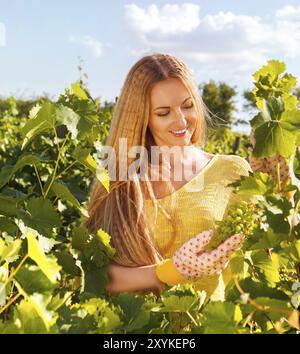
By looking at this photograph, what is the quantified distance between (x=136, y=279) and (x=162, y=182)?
2.37 feet

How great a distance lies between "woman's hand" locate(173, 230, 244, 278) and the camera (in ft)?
5.49

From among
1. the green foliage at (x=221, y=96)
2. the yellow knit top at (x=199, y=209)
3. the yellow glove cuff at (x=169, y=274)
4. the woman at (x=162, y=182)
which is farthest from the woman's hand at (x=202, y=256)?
the green foliage at (x=221, y=96)

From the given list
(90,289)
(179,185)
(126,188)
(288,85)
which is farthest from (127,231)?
(288,85)

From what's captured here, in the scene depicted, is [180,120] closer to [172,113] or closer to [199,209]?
[172,113]

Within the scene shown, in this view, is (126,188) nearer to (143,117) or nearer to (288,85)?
(143,117)

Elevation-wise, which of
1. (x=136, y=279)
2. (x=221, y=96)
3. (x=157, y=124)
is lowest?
(x=136, y=279)

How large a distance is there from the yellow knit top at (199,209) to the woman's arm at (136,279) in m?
0.33

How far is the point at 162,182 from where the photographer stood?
2.80 meters

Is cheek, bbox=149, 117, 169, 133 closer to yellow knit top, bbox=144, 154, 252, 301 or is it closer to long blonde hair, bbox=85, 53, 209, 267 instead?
long blonde hair, bbox=85, 53, 209, 267

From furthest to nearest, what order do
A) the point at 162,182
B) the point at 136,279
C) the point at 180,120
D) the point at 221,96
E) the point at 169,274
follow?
the point at 221,96
the point at 162,182
the point at 180,120
the point at 136,279
the point at 169,274

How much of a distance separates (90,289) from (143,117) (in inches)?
52.0

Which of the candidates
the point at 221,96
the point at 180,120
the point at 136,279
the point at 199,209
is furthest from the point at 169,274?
the point at 221,96

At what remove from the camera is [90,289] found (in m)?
1.47
